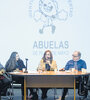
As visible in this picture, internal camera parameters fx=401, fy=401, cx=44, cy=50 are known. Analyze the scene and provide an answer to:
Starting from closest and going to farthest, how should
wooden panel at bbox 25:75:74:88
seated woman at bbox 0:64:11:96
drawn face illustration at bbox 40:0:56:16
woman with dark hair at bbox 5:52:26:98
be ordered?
wooden panel at bbox 25:75:74:88 → seated woman at bbox 0:64:11:96 → woman with dark hair at bbox 5:52:26:98 → drawn face illustration at bbox 40:0:56:16

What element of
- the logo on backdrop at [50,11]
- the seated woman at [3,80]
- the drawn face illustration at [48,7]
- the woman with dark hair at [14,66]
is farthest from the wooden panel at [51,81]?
the drawn face illustration at [48,7]

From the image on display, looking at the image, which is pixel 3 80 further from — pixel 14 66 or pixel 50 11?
pixel 50 11

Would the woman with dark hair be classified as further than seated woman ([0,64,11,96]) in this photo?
Yes

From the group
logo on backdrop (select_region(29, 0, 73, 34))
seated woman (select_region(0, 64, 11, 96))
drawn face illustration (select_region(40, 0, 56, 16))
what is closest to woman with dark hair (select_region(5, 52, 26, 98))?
seated woman (select_region(0, 64, 11, 96))

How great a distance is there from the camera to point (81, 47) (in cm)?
1082

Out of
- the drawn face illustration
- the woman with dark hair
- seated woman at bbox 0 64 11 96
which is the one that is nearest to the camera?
seated woman at bbox 0 64 11 96

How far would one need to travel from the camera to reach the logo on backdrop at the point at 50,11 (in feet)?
35.4

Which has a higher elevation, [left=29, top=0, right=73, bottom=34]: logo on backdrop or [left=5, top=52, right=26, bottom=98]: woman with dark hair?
[left=29, top=0, right=73, bottom=34]: logo on backdrop

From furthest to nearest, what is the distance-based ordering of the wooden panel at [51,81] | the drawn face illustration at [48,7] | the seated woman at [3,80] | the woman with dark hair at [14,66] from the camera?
the drawn face illustration at [48,7] < the woman with dark hair at [14,66] < the seated woman at [3,80] < the wooden panel at [51,81]

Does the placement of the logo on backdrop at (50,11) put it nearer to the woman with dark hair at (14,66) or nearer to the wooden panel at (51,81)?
the woman with dark hair at (14,66)

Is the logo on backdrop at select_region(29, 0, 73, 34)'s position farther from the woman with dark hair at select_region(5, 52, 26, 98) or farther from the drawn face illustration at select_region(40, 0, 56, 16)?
the woman with dark hair at select_region(5, 52, 26, 98)

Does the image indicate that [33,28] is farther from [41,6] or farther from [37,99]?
[37,99]

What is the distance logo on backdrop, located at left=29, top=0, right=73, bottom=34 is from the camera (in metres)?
10.8

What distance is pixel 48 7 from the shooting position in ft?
35.4
